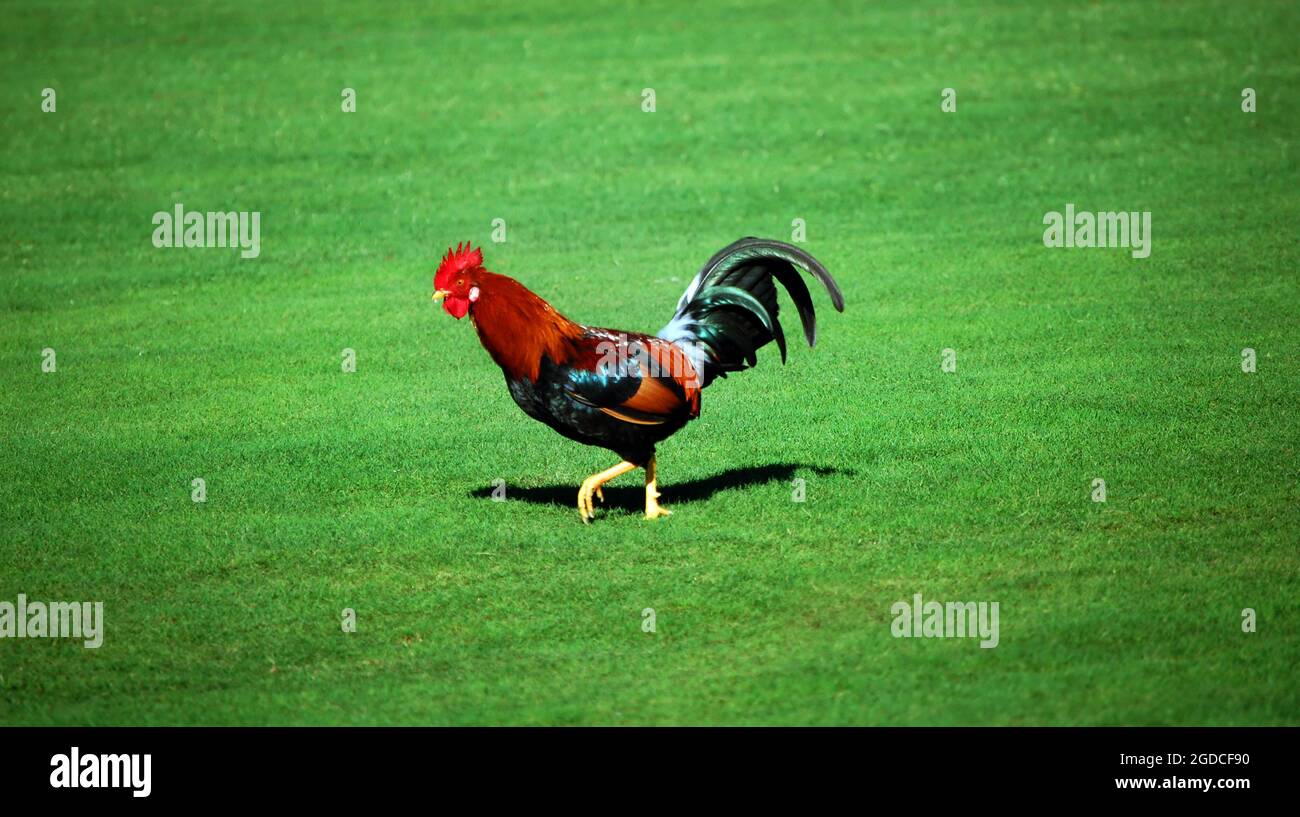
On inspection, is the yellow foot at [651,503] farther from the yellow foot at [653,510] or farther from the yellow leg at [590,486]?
the yellow leg at [590,486]

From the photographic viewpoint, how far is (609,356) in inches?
484

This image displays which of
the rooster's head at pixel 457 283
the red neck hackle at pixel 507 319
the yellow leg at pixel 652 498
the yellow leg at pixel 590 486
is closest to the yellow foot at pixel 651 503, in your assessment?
the yellow leg at pixel 652 498

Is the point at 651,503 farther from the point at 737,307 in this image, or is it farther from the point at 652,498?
the point at 737,307

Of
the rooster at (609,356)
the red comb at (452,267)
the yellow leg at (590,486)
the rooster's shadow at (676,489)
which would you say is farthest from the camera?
the rooster's shadow at (676,489)

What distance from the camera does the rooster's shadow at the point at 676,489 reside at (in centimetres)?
1341

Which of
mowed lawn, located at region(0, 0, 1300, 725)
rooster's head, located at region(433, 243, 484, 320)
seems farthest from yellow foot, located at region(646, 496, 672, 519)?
rooster's head, located at region(433, 243, 484, 320)

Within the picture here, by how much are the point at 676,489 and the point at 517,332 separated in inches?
98.3

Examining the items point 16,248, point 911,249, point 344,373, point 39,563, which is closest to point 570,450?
point 344,373

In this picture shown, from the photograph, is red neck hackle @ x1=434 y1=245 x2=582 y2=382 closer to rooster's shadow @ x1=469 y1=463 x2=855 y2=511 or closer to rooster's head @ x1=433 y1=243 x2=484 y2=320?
rooster's head @ x1=433 y1=243 x2=484 y2=320

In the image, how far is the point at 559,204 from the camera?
2467cm

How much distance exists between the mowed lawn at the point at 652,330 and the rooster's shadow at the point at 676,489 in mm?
73

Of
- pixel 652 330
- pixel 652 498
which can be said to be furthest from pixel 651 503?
pixel 652 330

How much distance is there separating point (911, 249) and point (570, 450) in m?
9.19

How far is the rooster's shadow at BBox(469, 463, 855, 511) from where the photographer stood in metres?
13.4
